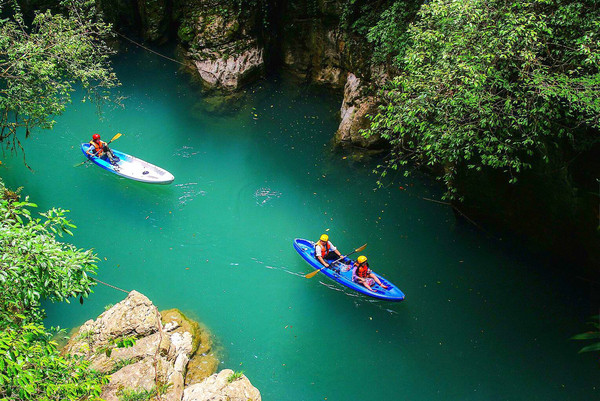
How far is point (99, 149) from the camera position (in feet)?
34.9

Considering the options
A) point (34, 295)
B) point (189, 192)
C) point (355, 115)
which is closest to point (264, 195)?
point (189, 192)

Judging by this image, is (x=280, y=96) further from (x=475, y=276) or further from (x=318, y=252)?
(x=475, y=276)

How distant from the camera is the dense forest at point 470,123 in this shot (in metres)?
4.21

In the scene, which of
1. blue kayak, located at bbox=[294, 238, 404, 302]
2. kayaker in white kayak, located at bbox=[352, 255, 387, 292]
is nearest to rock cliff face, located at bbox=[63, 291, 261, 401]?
blue kayak, located at bbox=[294, 238, 404, 302]

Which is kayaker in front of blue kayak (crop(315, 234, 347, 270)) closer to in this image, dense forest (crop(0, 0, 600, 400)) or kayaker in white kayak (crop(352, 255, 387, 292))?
kayaker in white kayak (crop(352, 255, 387, 292))

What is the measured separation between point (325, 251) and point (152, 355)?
393 centimetres

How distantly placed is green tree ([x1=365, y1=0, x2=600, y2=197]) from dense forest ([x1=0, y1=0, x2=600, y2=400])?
24mm

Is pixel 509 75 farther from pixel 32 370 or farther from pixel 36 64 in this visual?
pixel 36 64

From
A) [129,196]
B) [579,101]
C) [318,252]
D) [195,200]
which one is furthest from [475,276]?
[129,196]

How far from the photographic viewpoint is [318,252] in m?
8.77

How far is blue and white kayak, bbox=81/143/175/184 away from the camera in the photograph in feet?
34.1

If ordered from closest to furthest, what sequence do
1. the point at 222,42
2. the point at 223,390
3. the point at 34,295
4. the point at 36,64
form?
the point at 34,295
the point at 223,390
the point at 36,64
the point at 222,42

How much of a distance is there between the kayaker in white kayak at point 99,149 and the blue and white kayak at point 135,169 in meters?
0.10

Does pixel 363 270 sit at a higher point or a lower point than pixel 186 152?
lower
